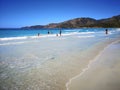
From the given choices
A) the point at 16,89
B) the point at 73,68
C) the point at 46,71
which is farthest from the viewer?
the point at 73,68

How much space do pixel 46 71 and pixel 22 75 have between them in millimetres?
1151

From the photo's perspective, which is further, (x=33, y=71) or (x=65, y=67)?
(x=65, y=67)

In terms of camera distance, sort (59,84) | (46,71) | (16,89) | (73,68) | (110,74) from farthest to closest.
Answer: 1. (73,68)
2. (46,71)
3. (110,74)
4. (59,84)
5. (16,89)

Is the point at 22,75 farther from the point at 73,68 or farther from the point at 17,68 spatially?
the point at 73,68

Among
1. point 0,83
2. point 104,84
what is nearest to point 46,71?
point 0,83

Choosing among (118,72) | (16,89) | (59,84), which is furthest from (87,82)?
(16,89)

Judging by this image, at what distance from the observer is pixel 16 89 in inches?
208

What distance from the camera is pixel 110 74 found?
22.2 ft

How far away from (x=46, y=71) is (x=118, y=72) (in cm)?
328

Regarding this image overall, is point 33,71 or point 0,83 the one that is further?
point 33,71

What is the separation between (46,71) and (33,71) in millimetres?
615

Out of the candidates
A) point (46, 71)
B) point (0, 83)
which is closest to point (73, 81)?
point (46, 71)

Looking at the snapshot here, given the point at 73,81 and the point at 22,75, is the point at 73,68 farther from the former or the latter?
the point at 22,75

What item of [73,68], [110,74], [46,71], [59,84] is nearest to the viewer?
[59,84]
